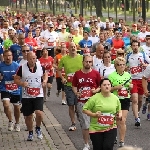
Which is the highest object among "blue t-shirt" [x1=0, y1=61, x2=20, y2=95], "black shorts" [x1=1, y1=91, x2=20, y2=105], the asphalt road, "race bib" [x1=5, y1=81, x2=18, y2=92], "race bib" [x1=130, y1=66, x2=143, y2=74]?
"blue t-shirt" [x1=0, y1=61, x2=20, y2=95]

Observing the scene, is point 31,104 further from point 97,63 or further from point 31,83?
point 97,63

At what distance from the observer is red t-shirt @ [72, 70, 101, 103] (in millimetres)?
11688

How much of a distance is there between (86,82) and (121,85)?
0.80m

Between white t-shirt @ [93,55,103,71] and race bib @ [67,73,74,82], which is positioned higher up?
white t-shirt @ [93,55,103,71]

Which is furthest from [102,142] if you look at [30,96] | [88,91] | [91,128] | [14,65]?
[14,65]

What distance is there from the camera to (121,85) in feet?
40.1

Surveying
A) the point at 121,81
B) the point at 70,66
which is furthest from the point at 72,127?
the point at 121,81

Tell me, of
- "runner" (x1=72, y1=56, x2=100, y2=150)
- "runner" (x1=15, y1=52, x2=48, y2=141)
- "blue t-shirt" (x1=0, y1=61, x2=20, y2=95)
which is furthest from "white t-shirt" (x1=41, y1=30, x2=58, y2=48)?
"runner" (x1=72, y1=56, x2=100, y2=150)

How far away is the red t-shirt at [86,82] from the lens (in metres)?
11.7

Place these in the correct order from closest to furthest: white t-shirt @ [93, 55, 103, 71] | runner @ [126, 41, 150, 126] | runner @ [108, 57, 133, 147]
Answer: runner @ [108, 57, 133, 147]
white t-shirt @ [93, 55, 103, 71]
runner @ [126, 41, 150, 126]

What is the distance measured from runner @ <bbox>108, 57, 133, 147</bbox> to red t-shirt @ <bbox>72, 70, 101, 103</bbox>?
0.55 metres

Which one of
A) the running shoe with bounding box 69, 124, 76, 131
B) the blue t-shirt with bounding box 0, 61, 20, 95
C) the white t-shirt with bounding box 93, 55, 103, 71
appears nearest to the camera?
the white t-shirt with bounding box 93, 55, 103, 71

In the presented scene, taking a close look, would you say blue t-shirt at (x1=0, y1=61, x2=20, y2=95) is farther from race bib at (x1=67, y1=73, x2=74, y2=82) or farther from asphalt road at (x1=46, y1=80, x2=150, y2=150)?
asphalt road at (x1=46, y1=80, x2=150, y2=150)

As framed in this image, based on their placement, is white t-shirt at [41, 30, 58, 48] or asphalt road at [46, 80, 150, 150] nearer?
asphalt road at [46, 80, 150, 150]
